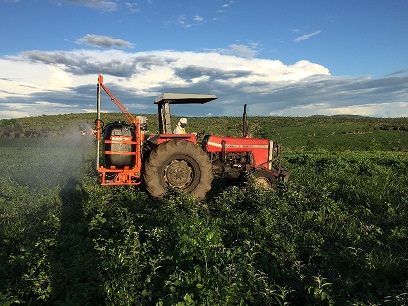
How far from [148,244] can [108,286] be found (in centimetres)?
93

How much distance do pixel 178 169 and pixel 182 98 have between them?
173cm

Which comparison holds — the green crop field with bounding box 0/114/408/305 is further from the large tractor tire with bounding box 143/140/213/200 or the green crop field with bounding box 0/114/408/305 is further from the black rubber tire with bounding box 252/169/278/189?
the black rubber tire with bounding box 252/169/278/189

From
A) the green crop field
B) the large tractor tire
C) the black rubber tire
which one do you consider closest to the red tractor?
the large tractor tire

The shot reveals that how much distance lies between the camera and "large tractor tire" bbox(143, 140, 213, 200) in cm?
731

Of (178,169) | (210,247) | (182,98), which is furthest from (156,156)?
(210,247)

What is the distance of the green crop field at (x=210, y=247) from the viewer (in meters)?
3.49

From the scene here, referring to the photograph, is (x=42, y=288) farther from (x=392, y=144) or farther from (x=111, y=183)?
(x=392, y=144)

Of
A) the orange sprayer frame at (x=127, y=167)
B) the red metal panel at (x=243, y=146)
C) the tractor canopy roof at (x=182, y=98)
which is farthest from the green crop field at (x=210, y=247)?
the tractor canopy roof at (x=182, y=98)

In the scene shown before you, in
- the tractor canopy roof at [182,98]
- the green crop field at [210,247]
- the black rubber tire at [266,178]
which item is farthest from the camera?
the black rubber tire at [266,178]

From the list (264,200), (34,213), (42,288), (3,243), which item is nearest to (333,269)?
(264,200)

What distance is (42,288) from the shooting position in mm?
3592

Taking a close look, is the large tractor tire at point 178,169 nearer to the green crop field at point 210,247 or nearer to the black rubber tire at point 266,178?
the green crop field at point 210,247

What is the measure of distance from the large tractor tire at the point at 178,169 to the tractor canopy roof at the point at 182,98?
1.14 m

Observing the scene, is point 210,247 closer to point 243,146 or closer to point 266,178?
point 266,178
